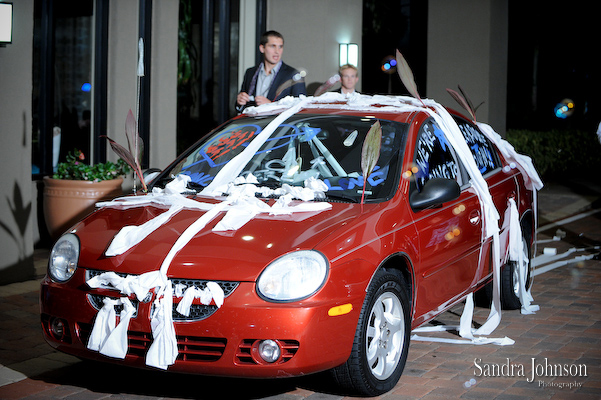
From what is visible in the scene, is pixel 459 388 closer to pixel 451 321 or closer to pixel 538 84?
pixel 451 321

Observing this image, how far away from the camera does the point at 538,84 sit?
108 feet

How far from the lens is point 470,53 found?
1562 centimetres

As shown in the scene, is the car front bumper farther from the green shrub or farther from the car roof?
the green shrub

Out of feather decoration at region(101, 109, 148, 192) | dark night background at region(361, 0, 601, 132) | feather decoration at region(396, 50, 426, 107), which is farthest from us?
dark night background at region(361, 0, 601, 132)

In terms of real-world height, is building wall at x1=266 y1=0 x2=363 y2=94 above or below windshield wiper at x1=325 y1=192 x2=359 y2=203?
above

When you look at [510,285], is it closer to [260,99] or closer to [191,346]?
[260,99]

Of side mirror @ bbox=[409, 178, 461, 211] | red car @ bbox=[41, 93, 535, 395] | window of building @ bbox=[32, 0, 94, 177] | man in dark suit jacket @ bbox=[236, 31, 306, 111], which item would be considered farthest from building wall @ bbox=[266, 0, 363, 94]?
side mirror @ bbox=[409, 178, 461, 211]

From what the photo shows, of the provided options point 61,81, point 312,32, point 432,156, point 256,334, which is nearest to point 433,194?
point 432,156

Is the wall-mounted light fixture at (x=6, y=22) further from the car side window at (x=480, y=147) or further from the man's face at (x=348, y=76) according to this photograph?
the car side window at (x=480, y=147)

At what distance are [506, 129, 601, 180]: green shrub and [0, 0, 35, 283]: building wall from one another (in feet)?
45.0

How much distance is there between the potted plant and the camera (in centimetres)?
898

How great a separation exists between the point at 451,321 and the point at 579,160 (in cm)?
1636

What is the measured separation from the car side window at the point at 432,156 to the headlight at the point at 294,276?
4.23ft

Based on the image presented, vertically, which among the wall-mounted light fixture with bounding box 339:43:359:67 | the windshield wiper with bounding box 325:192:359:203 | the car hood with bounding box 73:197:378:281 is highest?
the wall-mounted light fixture with bounding box 339:43:359:67
